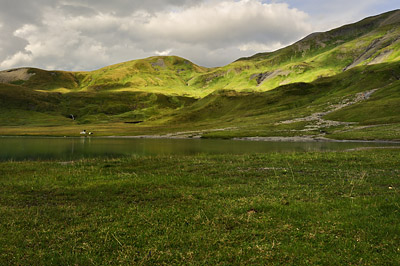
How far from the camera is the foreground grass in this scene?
1011 cm

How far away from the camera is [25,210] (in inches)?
608

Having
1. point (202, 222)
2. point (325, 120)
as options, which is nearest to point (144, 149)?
point (202, 222)

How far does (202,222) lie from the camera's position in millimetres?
13094

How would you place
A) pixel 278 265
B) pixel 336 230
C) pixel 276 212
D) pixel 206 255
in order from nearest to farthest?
pixel 278 265 → pixel 206 255 → pixel 336 230 → pixel 276 212

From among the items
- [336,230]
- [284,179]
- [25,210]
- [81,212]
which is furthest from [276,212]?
[25,210]

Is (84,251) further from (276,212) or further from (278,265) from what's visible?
(276,212)

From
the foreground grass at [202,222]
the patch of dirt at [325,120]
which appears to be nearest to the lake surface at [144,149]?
the foreground grass at [202,222]

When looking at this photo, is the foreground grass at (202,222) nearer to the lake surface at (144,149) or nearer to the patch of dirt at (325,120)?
the lake surface at (144,149)

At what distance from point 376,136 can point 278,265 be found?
88452 mm

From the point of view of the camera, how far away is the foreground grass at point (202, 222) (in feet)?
33.2

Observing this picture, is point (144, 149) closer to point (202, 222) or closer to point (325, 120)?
point (202, 222)

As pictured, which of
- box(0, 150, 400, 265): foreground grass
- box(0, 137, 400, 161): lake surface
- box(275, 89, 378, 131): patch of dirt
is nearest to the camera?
box(0, 150, 400, 265): foreground grass

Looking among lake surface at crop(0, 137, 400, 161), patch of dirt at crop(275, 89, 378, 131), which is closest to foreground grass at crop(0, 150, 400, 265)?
lake surface at crop(0, 137, 400, 161)

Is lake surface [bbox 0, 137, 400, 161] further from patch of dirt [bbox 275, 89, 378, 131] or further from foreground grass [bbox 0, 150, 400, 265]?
patch of dirt [bbox 275, 89, 378, 131]
